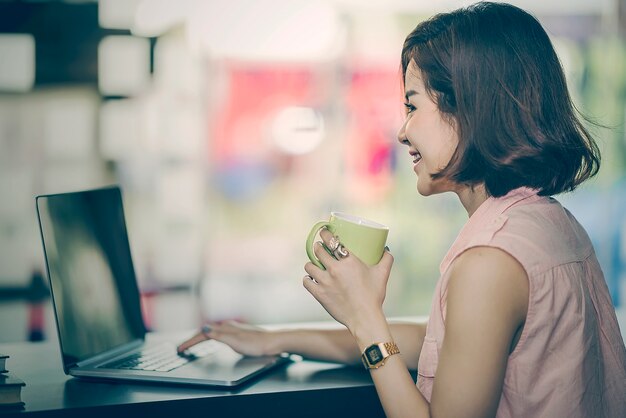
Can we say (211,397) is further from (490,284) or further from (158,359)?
(490,284)

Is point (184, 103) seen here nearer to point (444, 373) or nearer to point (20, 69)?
point (20, 69)

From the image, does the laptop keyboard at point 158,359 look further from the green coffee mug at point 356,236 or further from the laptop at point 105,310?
the green coffee mug at point 356,236

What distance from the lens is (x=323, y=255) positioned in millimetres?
1033

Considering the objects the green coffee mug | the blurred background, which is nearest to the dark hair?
the green coffee mug

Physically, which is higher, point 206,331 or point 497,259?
point 497,259

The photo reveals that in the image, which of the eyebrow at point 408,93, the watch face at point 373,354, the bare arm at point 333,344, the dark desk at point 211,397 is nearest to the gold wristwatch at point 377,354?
the watch face at point 373,354

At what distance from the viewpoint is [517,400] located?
0.94 meters

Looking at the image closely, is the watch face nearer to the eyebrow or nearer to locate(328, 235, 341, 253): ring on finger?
locate(328, 235, 341, 253): ring on finger

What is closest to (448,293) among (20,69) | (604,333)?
(604,333)

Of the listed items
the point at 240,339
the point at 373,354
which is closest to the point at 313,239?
the point at 373,354

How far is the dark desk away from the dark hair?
337mm

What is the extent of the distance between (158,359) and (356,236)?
0.39 metres

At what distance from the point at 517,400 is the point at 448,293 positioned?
0.16 metres

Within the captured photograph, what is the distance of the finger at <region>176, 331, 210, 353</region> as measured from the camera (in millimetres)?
1225
